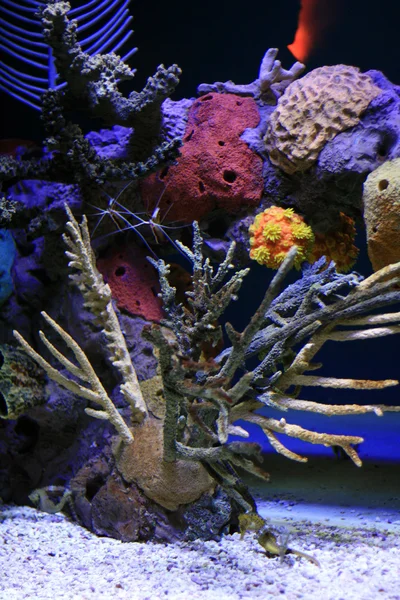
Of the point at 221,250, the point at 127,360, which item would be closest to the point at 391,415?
the point at 221,250

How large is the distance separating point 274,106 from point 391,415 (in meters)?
4.50

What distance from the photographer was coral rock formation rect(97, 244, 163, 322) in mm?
3627

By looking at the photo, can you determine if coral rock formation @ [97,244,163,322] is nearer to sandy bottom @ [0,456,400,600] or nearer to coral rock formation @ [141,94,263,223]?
coral rock formation @ [141,94,263,223]

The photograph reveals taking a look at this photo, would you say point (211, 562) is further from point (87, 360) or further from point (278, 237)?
point (278, 237)

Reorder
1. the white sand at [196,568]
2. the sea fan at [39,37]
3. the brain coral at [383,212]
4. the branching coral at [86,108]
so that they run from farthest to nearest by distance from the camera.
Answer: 1. the sea fan at [39,37]
2. the branching coral at [86,108]
3. the brain coral at [383,212]
4. the white sand at [196,568]

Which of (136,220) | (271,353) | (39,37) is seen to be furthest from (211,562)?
(39,37)

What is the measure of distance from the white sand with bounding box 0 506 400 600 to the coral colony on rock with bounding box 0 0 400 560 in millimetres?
162

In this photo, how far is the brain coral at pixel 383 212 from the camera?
104 inches

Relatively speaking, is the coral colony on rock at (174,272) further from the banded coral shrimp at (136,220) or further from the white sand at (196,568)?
the white sand at (196,568)

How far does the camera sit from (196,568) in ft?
7.72

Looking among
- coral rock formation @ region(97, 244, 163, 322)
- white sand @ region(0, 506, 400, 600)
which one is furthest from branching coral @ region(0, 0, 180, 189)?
white sand @ region(0, 506, 400, 600)

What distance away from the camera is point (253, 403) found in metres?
2.75

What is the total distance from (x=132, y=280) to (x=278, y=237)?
1.15 m

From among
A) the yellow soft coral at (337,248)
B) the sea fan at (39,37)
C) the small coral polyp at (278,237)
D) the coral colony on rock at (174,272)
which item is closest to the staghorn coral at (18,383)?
the coral colony on rock at (174,272)
